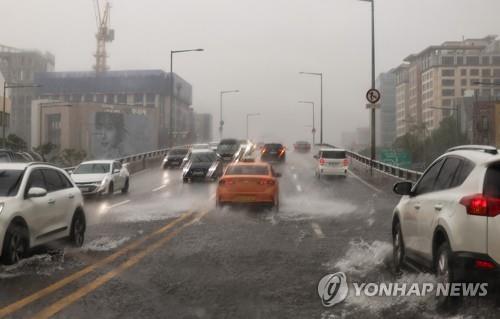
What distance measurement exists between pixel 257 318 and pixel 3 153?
15135 millimetres

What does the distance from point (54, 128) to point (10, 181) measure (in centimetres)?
13627

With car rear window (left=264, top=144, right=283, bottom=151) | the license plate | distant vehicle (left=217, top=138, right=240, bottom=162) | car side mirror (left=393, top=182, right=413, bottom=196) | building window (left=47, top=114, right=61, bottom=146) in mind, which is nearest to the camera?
car side mirror (left=393, top=182, right=413, bottom=196)

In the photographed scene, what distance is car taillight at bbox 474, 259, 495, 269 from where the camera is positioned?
542 cm

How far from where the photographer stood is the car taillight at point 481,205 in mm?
5375

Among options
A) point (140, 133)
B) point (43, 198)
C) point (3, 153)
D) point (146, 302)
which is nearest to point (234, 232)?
point (43, 198)

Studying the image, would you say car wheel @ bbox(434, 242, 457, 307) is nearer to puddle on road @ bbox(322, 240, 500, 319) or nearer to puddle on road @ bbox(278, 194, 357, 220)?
puddle on road @ bbox(322, 240, 500, 319)

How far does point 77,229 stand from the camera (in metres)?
11.1

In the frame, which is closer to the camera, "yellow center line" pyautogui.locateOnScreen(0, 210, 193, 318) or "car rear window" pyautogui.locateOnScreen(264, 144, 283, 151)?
"yellow center line" pyautogui.locateOnScreen(0, 210, 193, 318)

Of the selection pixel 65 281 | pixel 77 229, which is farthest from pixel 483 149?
pixel 77 229

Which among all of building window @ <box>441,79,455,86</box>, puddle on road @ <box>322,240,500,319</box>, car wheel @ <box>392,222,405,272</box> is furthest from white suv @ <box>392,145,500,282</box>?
building window @ <box>441,79,455,86</box>

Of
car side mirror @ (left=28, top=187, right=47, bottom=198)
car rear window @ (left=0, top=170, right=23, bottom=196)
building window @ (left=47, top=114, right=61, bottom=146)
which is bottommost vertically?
car side mirror @ (left=28, top=187, right=47, bottom=198)

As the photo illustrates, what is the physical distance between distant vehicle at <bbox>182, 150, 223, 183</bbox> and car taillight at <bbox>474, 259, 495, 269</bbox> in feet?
87.7

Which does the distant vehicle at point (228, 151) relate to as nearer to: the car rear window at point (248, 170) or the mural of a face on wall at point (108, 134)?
the car rear window at point (248, 170)

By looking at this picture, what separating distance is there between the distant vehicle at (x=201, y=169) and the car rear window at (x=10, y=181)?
2228 centimetres
